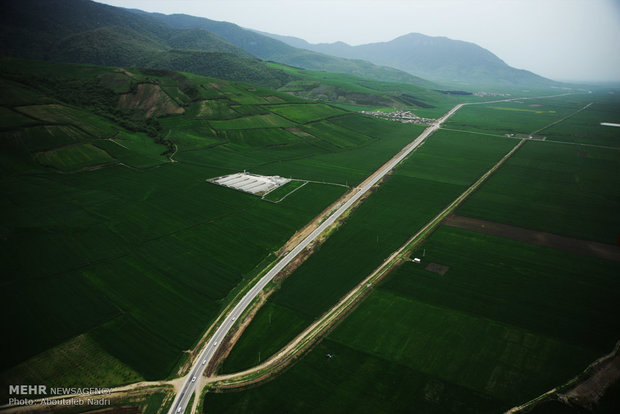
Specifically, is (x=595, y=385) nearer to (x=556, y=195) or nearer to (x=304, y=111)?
(x=556, y=195)

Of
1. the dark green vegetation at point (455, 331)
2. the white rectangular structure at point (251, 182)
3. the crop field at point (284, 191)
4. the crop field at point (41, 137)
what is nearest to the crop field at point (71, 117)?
the crop field at point (41, 137)

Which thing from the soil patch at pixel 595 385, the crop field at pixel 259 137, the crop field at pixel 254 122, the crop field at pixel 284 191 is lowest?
the soil patch at pixel 595 385

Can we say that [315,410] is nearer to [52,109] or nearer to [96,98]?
[52,109]

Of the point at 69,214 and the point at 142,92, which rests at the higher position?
the point at 142,92

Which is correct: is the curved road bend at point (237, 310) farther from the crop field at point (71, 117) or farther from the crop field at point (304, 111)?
the crop field at point (71, 117)

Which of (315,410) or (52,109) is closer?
(315,410)

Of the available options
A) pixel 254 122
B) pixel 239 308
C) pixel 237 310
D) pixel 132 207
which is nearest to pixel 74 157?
pixel 132 207

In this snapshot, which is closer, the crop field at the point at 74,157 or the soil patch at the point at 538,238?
the soil patch at the point at 538,238

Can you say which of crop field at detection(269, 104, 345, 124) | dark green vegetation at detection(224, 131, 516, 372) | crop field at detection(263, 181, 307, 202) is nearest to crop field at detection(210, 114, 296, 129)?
crop field at detection(269, 104, 345, 124)

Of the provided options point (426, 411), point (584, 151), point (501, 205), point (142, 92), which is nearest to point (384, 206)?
point (501, 205)
